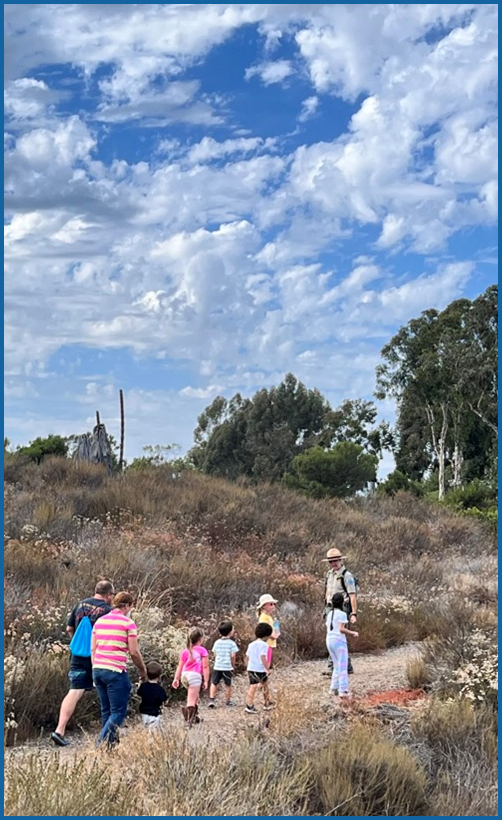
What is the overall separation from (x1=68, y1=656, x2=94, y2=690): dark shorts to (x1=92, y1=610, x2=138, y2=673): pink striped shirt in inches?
19.8

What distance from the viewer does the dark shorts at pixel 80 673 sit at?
7.82 meters

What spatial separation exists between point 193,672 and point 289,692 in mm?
985

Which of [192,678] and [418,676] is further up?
[192,678]

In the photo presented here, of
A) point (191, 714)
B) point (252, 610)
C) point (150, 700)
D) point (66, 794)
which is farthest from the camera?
point (252, 610)

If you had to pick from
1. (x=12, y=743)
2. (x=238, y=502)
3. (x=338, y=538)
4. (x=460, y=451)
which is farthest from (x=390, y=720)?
(x=460, y=451)

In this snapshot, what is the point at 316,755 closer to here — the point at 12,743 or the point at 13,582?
the point at 12,743

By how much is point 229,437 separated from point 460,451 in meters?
16.1

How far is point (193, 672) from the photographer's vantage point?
28.1 feet

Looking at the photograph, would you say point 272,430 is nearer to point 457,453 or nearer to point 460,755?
point 457,453

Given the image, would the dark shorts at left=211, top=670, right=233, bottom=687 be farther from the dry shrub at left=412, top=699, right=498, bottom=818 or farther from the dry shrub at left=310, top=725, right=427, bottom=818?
the dry shrub at left=310, top=725, right=427, bottom=818

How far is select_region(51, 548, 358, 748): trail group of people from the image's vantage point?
7324mm

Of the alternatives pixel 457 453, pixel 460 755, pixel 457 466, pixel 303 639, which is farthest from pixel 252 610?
pixel 457 453

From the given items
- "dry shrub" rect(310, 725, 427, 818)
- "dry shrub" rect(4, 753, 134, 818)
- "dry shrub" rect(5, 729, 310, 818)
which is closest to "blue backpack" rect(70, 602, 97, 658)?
"dry shrub" rect(5, 729, 310, 818)

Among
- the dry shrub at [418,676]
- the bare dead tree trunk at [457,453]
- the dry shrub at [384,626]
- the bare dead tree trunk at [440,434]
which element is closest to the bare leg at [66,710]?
the dry shrub at [418,676]
